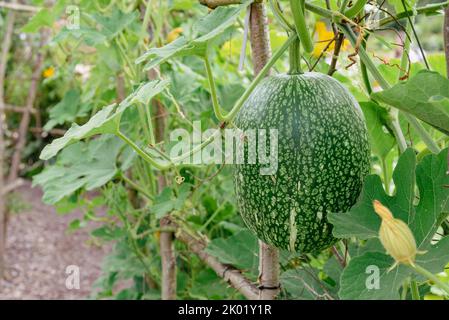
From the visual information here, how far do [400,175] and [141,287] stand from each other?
1.11m

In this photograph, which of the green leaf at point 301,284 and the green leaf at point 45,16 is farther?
the green leaf at point 45,16

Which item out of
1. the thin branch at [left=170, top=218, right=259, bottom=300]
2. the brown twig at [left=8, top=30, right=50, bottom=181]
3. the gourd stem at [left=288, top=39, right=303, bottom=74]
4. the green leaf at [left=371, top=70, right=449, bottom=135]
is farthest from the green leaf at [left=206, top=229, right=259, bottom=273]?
the brown twig at [left=8, top=30, right=50, bottom=181]

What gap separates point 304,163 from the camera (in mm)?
730

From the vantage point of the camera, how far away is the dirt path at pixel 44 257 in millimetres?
3275

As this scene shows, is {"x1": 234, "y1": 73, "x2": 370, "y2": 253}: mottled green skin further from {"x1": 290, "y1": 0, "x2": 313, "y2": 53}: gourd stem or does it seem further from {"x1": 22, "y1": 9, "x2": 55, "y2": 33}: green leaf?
{"x1": 22, "y1": 9, "x2": 55, "y2": 33}: green leaf

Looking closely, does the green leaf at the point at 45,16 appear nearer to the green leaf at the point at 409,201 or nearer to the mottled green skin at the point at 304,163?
the mottled green skin at the point at 304,163

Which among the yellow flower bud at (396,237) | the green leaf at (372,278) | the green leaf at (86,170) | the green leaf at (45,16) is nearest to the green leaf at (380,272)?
the green leaf at (372,278)

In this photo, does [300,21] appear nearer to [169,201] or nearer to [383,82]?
[383,82]

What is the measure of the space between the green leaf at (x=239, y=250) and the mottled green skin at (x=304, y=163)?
32 cm

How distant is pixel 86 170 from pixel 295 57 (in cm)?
65

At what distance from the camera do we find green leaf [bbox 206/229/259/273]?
1105 millimetres
